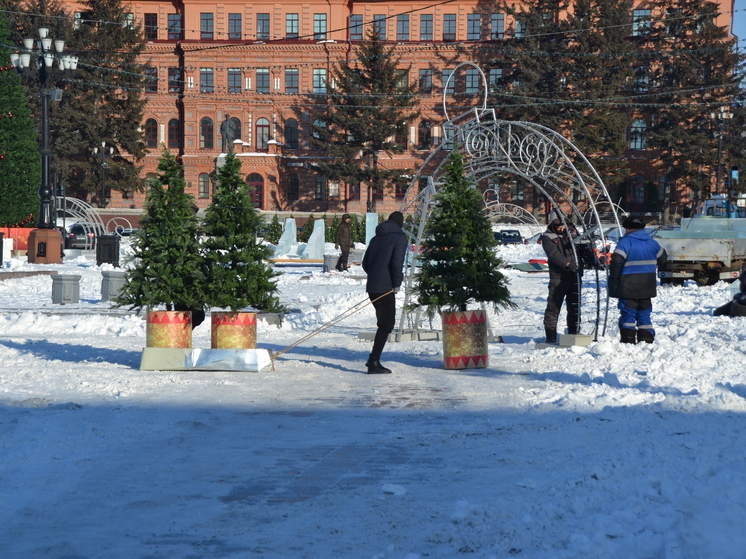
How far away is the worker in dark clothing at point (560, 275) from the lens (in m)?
13.2

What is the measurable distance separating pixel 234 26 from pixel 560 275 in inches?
2581

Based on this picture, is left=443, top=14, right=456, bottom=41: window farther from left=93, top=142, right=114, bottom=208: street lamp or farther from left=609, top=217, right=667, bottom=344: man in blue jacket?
left=609, top=217, right=667, bottom=344: man in blue jacket

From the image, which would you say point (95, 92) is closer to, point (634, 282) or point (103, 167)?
point (103, 167)

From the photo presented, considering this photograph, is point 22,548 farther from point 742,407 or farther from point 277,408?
point 742,407

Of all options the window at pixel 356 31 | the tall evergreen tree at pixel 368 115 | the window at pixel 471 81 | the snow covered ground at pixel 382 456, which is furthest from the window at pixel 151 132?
the snow covered ground at pixel 382 456

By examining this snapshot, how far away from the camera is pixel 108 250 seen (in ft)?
104

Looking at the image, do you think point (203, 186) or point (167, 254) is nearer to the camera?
point (167, 254)

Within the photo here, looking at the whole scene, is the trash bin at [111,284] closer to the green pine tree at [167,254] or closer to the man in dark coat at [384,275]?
the green pine tree at [167,254]

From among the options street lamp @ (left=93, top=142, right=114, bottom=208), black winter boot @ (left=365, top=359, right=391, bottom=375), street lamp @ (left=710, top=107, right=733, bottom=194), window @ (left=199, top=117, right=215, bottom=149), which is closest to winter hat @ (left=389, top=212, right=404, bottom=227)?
black winter boot @ (left=365, top=359, right=391, bottom=375)

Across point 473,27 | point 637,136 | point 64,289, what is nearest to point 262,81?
point 473,27

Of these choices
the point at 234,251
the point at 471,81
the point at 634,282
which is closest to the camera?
the point at 234,251

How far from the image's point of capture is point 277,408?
880 centimetres

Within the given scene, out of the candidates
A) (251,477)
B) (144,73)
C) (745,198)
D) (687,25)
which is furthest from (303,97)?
(251,477)

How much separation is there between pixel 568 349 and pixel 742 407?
4.16m
